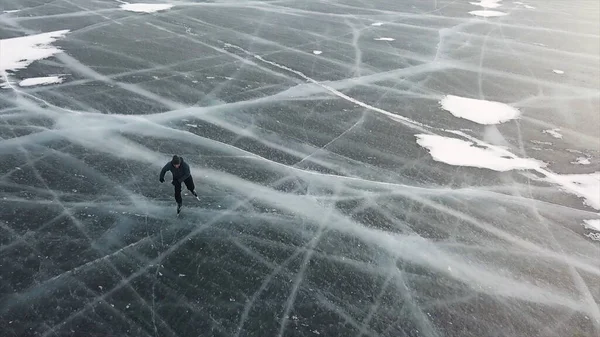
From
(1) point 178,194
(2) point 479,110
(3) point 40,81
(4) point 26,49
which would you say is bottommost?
(1) point 178,194

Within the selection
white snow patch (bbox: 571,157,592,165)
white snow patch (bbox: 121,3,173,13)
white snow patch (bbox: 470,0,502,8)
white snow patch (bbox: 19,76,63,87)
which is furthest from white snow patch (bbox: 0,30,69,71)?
white snow patch (bbox: 470,0,502,8)

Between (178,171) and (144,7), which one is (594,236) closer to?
(178,171)

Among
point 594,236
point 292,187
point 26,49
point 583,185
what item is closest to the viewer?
point 594,236

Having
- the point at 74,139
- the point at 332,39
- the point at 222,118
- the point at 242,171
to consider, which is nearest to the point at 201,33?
the point at 332,39

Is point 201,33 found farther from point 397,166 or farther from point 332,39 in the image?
point 397,166

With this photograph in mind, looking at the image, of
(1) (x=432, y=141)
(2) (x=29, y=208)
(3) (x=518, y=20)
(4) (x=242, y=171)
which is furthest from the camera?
(3) (x=518, y=20)

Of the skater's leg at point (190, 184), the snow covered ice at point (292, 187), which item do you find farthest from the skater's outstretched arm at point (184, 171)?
the snow covered ice at point (292, 187)

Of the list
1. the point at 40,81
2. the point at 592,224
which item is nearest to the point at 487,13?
the point at 592,224
